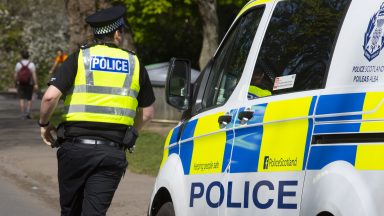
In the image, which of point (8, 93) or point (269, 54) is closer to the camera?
point (269, 54)

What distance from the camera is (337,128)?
436 cm

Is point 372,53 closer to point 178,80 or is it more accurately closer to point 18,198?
point 178,80

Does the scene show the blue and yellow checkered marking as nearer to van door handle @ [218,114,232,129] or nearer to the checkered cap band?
van door handle @ [218,114,232,129]

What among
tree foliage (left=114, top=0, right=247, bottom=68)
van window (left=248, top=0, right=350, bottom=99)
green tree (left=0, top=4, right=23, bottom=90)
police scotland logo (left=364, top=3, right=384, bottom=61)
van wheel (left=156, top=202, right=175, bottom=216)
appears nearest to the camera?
police scotland logo (left=364, top=3, right=384, bottom=61)

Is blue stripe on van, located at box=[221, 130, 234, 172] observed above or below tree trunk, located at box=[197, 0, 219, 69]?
below

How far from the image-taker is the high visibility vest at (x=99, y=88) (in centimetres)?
594

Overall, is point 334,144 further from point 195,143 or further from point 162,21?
point 162,21

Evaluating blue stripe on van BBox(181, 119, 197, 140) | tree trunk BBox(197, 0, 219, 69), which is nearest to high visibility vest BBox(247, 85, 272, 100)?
blue stripe on van BBox(181, 119, 197, 140)

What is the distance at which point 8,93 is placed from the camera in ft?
125

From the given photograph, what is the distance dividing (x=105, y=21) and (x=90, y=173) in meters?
0.92

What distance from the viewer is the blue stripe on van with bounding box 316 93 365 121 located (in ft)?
13.9

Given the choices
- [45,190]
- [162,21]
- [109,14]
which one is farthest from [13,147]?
[162,21]

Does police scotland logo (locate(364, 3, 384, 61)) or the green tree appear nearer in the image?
police scotland logo (locate(364, 3, 384, 61))

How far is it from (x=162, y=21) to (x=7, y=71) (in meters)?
7.75
